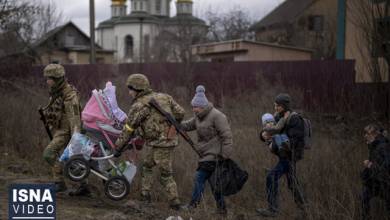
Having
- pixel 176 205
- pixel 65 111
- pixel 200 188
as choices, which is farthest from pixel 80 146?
pixel 200 188

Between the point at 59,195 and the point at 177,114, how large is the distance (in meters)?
2.15

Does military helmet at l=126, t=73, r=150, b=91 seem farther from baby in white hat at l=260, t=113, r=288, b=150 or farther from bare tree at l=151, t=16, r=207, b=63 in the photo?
bare tree at l=151, t=16, r=207, b=63

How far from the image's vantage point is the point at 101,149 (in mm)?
7023

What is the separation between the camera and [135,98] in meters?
6.78

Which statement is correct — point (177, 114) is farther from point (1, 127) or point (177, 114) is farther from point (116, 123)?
point (1, 127)

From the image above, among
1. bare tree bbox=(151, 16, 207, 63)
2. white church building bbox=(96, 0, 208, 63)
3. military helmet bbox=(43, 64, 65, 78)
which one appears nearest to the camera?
military helmet bbox=(43, 64, 65, 78)

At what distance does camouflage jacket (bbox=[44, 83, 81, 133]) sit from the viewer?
7129 mm

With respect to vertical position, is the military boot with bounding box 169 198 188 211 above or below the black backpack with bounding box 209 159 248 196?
below

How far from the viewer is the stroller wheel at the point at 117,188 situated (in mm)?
6848

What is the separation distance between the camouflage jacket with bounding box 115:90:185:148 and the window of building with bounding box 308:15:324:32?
130ft

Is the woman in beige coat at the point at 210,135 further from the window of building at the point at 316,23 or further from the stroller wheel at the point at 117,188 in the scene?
the window of building at the point at 316,23

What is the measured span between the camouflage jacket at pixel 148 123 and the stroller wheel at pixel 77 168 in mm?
534

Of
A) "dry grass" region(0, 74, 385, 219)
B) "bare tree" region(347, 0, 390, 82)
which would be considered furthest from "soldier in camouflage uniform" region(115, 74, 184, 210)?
"bare tree" region(347, 0, 390, 82)

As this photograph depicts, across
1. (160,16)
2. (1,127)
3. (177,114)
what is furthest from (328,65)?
(160,16)
